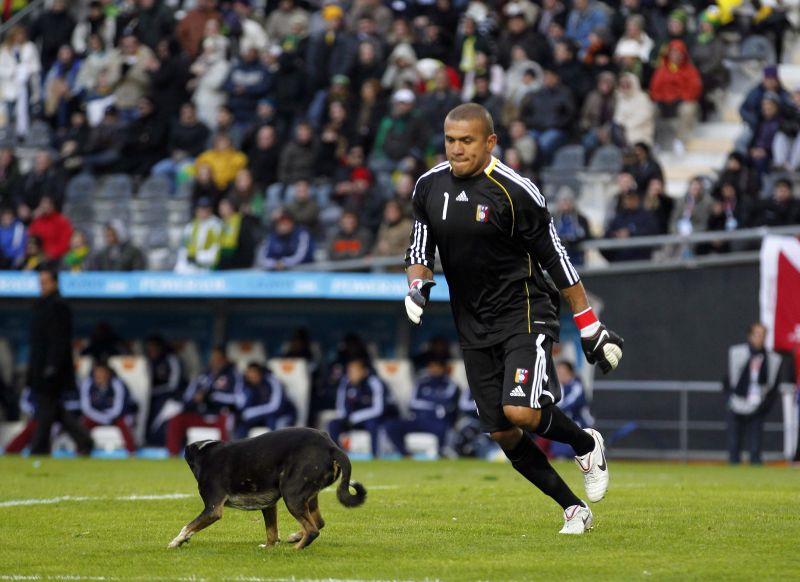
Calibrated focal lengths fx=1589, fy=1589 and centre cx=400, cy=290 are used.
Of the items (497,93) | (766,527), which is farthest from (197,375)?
(766,527)

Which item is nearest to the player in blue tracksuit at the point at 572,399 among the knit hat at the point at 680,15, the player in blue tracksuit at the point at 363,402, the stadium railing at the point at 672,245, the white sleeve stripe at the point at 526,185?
the stadium railing at the point at 672,245

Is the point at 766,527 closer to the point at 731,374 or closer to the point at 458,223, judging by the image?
the point at 458,223

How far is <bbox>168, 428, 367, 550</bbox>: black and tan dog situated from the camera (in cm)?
771

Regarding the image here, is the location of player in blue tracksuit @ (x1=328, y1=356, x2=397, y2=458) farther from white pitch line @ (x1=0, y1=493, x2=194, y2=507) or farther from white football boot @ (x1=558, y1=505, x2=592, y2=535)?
A: white football boot @ (x1=558, y1=505, x2=592, y2=535)

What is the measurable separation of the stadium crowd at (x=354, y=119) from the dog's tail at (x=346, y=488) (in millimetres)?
12854

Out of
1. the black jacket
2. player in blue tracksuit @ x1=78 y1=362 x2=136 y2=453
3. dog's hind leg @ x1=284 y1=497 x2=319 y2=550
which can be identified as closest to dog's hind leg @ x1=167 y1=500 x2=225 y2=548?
dog's hind leg @ x1=284 y1=497 x2=319 y2=550

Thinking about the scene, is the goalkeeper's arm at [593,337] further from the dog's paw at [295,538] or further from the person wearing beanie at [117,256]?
the person wearing beanie at [117,256]

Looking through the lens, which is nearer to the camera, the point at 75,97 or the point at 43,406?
the point at 43,406

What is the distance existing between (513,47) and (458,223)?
16161 millimetres

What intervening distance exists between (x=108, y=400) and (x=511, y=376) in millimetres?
14054

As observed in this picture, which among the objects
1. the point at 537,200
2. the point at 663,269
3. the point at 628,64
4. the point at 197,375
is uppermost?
the point at 628,64

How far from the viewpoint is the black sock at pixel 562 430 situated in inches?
327

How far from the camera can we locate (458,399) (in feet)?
67.6

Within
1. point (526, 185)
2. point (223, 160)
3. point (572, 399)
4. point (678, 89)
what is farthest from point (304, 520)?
point (223, 160)
